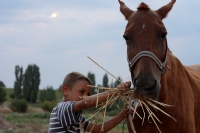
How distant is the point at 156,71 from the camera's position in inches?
150

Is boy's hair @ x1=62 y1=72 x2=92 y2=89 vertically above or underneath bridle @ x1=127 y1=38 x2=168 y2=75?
underneath

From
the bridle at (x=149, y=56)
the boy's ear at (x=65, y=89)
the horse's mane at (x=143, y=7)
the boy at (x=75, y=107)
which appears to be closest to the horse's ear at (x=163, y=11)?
the horse's mane at (x=143, y=7)

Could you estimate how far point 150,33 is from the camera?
3885 mm

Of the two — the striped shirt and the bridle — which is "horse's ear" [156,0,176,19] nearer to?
the bridle

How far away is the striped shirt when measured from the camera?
12.8 feet

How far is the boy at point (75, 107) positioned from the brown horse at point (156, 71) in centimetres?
35

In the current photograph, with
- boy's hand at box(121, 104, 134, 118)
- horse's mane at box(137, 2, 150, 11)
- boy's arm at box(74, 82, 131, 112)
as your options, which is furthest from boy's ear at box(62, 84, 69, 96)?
horse's mane at box(137, 2, 150, 11)

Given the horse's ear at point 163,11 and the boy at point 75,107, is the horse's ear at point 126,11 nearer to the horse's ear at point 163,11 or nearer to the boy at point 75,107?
the horse's ear at point 163,11

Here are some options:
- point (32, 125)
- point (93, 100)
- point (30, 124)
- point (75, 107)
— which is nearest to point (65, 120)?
point (75, 107)

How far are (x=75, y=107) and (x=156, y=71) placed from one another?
1.01 meters

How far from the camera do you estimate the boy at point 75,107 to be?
3.88 metres

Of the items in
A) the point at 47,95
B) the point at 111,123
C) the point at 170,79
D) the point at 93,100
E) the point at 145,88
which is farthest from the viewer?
the point at 47,95

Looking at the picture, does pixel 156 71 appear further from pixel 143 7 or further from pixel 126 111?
pixel 143 7

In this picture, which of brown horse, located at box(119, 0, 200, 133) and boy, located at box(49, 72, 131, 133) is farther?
boy, located at box(49, 72, 131, 133)
